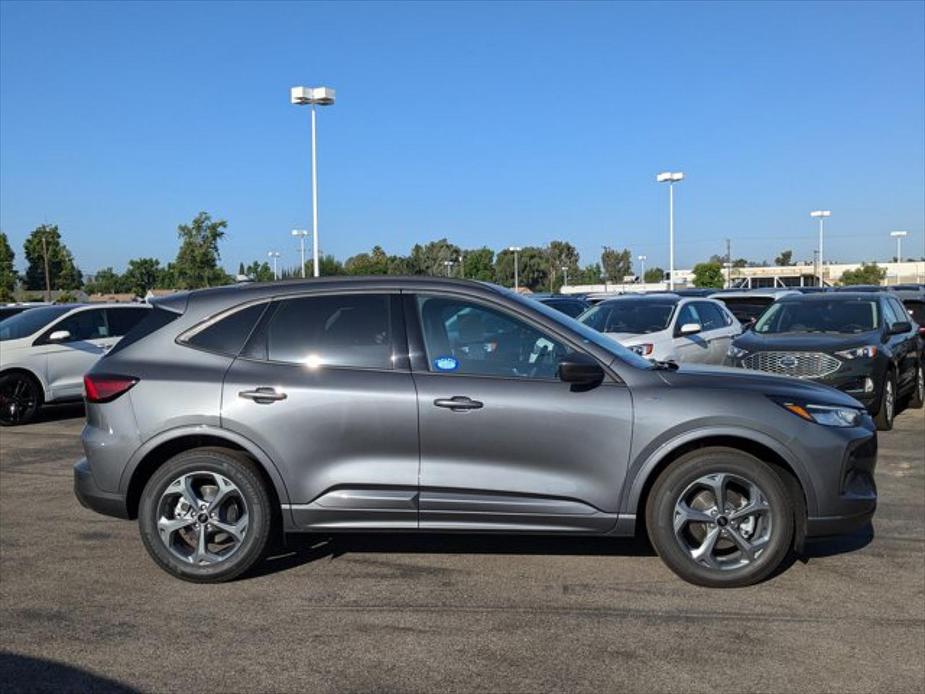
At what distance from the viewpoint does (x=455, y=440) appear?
4.83 m

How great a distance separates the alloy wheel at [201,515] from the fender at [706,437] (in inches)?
90.0

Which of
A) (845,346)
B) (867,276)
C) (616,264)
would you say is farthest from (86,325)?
(616,264)

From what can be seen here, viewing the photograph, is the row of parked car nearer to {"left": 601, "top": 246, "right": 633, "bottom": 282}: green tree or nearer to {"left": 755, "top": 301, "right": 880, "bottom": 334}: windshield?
{"left": 755, "top": 301, "right": 880, "bottom": 334}: windshield

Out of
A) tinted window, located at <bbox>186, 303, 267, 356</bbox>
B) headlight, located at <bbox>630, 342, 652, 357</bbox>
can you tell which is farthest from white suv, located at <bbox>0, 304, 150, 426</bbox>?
tinted window, located at <bbox>186, 303, 267, 356</bbox>

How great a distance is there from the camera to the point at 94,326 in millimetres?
12992

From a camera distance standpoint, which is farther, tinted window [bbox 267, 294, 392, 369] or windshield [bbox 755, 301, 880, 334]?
windshield [bbox 755, 301, 880, 334]

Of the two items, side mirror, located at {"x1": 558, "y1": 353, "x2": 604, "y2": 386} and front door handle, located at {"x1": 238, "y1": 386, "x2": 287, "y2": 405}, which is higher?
side mirror, located at {"x1": 558, "y1": 353, "x2": 604, "y2": 386}

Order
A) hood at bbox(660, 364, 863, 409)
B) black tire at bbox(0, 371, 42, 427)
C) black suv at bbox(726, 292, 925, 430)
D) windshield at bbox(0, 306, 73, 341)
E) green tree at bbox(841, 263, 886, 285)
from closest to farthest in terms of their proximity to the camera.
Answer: hood at bbox(660, 364, 863, 409) → black suv at bbox(726, 292, 925, 430) → black tire at bbox(0, 371, 42, 427) → windshield at bbox(0, 306, 73, 341) → green tree at bbox(841, 263, 886, 285)

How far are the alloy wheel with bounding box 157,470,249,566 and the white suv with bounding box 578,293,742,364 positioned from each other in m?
7.85

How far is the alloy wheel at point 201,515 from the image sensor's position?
4.98 m

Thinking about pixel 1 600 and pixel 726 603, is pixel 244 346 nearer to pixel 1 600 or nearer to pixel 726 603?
pixel 1 600

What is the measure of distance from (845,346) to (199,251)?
1732 inches

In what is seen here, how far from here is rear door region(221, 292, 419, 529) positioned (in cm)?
486

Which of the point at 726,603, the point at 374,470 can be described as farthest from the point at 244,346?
the point at 726,603
